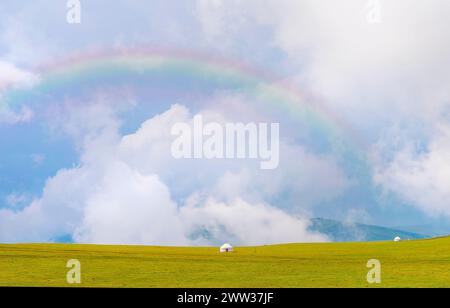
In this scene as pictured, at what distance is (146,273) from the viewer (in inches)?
1885

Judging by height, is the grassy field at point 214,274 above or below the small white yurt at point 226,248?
below

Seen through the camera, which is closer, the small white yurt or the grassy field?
the grassy field

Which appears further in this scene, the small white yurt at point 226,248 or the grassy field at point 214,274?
the small white yurt at point 226,248

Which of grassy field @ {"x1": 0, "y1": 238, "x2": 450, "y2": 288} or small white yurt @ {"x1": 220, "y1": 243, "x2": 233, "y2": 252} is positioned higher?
small white yurt @ {"x1": 220, "y1": 243, "x2": 233, "y2": 252}

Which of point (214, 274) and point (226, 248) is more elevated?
point (226, 248)

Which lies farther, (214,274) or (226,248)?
(226,248)
